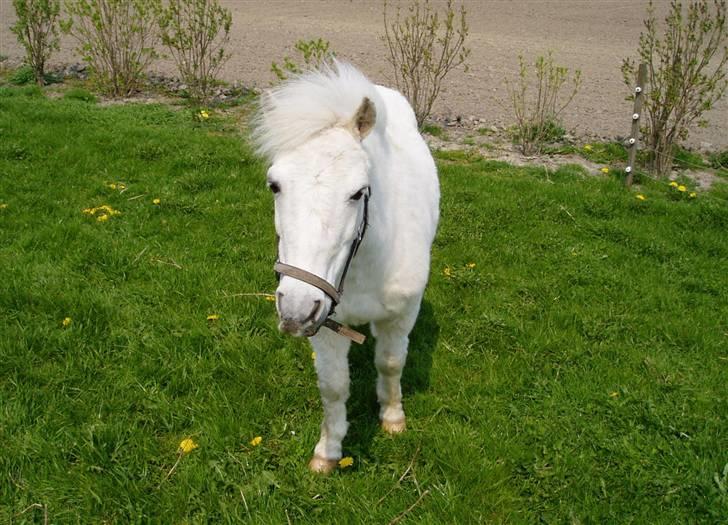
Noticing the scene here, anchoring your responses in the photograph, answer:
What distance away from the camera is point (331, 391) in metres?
2.88

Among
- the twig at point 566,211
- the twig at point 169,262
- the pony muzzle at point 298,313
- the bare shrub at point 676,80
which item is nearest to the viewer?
the pony muzzle at point 298,313

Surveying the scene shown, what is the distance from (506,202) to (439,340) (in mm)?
2526

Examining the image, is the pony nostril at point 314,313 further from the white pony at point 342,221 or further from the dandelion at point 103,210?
the dandelion at point 103,210

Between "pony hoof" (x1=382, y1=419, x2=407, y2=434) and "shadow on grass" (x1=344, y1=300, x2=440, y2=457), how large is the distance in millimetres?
64

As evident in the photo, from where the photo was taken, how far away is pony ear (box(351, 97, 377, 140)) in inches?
85.7

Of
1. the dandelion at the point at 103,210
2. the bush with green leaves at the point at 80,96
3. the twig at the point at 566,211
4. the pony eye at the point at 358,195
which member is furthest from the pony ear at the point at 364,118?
the bush with green leaves at the point at 80,96

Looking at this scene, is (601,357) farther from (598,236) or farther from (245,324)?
(245,324)

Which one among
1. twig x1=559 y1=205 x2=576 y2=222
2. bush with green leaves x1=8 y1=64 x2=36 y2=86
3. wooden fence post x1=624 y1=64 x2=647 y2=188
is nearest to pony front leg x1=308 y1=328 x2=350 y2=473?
twig x1=559 y1=205 x2=576 y2=222

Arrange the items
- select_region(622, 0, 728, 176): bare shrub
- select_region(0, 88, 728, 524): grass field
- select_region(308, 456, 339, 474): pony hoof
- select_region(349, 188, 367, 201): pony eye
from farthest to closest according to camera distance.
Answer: select_region(622, 0, 728, 176): bare shrub < select_region(308, 456, 339, 474): pony hoof < select_region(0, 88, 728, 524): grass field < select_region(349, 188, 367, 201): pony eye

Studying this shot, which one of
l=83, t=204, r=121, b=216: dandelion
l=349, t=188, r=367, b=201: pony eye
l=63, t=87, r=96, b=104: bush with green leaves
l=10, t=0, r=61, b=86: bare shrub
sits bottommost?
l=83, t=204, r=121, b=216: dandelion

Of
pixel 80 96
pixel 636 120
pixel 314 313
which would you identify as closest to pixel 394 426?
pixel 314 313

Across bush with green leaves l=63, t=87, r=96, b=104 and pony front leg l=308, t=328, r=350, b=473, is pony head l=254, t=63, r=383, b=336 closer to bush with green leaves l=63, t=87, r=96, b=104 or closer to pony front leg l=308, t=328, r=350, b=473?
pony front leg l=308, t=328, r=350, b=473

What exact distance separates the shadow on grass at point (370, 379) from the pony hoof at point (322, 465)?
6.1 inches

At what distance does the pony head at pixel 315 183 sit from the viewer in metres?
1.88
